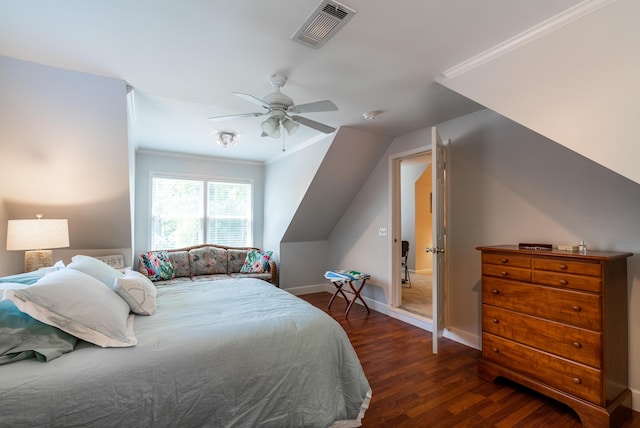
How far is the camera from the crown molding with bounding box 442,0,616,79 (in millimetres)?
1539

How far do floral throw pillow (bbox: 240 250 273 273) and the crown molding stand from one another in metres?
3.82

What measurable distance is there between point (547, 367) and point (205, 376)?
232 cm

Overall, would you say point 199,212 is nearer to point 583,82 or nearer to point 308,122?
point 308,122

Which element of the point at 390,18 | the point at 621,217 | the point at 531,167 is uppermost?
the point at 390,18

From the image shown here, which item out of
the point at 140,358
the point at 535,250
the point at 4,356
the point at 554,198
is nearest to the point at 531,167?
the point at 554,198

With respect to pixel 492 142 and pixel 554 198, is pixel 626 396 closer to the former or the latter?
pixel 554 198

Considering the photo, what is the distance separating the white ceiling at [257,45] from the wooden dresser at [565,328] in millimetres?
1594

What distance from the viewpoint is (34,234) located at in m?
2.52

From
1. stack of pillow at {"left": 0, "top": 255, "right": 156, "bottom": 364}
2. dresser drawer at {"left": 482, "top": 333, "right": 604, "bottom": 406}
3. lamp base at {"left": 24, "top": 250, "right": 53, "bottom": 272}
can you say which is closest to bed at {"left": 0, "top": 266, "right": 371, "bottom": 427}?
stack of pillow at {"left": 0, "top": 255, "right": 156, "bottom": 364}

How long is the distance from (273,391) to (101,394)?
30.6 inches

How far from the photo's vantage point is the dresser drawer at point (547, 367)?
1.84m

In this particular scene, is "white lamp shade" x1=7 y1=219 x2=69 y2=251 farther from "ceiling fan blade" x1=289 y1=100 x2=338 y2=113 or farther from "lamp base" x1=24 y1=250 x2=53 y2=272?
"ceiling fan blade" x1=289 y1=100 x2=338 y2=113

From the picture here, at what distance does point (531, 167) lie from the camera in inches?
103

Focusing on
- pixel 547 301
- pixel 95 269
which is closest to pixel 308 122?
pixel 95 269
